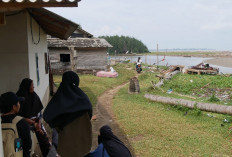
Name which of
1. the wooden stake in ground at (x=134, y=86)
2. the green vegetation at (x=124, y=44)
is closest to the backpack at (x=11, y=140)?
the wooden stake in ground at (x=134, y=86)

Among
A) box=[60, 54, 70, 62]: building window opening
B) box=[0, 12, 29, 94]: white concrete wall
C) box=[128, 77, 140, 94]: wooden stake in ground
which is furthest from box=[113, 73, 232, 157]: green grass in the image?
box=[60, 54, 70, 62]: building window opening

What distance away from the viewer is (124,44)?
243 feet

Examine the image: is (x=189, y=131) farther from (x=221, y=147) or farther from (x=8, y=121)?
(x=8, y=121)

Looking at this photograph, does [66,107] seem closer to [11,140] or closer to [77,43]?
[11,140]

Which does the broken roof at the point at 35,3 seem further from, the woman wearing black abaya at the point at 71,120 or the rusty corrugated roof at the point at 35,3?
the woman wearing black abaya at the point at 71,120

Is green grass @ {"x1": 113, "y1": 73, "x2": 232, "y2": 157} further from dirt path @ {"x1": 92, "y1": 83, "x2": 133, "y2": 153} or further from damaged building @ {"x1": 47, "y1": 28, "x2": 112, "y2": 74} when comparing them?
damaged building @ {"x1": 47, "y1": 28, "x2": 112, "y2": 74}

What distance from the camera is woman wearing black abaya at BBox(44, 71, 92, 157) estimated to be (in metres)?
2.96

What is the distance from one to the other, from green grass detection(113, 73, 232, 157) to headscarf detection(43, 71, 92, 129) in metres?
2.92

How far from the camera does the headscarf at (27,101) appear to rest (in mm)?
4273

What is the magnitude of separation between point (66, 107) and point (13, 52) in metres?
2.81

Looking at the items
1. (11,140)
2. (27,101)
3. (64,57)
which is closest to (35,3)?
(11,140)

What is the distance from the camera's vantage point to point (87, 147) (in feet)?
10.2

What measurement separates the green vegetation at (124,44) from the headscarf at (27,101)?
65073 mm

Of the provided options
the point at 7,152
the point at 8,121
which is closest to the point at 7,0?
the point at 8,121
